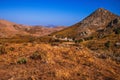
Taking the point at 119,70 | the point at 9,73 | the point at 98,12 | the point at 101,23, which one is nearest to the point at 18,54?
the point at 9,73

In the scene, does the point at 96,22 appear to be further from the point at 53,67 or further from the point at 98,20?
the point at 53,67

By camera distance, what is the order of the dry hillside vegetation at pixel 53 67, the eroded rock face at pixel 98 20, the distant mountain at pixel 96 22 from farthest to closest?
1. the eroded rock face at pixel 98 20
2. the distant mountain at pixel 96 22
3. the dry hillside vegetation at pixel 53 67

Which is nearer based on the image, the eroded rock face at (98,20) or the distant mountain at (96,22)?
the distant mountain at (96,22)

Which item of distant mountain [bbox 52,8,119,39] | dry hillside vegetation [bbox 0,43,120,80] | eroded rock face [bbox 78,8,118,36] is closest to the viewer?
dry hillside vegetation [bbox 0,43,120,80]

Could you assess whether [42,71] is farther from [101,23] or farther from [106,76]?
[101,23]

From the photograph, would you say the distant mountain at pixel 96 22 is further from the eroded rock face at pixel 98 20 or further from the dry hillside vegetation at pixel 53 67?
the dry hillside vegetation at pixel 53 67

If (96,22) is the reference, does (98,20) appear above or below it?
above

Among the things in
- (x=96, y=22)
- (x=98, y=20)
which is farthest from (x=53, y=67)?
(x=98, y=20)

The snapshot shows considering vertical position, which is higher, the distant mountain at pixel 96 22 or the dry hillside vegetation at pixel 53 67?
the distant mountain at pixel 96 22

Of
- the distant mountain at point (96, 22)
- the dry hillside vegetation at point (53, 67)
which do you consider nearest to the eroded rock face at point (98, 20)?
the distant mountain at point (96, 22)

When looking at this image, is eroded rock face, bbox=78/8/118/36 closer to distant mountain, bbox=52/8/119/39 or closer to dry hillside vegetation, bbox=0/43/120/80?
distant mountain, bbox=52/8/119/39

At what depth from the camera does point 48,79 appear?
30.4ft

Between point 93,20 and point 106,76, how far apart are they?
11707 cm

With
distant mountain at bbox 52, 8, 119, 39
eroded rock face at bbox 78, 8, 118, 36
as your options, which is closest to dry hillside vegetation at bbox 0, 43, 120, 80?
distant mountain at bbox 52, 8, 119, 39
